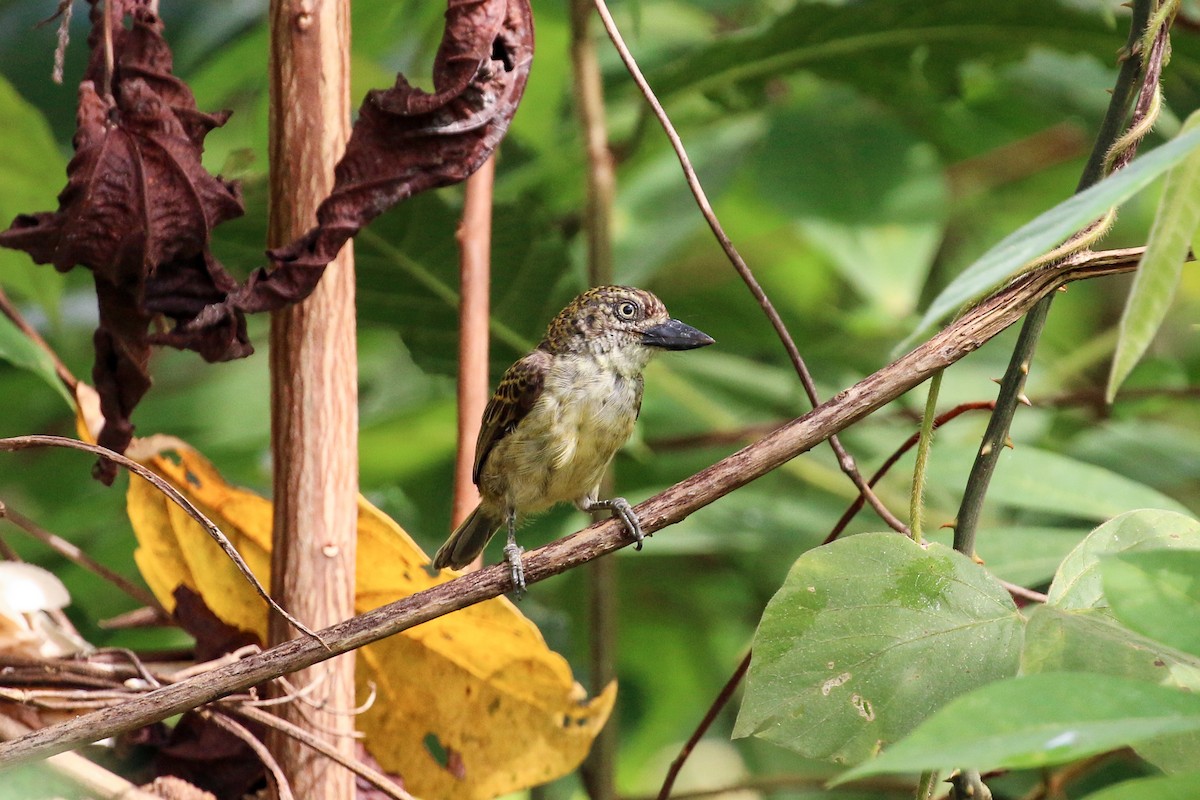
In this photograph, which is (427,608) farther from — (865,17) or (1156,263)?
(865,17)

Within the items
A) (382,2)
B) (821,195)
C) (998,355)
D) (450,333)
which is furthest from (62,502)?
(998,355)

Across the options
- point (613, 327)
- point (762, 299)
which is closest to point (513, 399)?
point (613, 327)

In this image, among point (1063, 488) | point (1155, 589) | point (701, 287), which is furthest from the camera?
point (701, 287)

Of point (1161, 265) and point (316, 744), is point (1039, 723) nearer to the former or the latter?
point (1161, 265)

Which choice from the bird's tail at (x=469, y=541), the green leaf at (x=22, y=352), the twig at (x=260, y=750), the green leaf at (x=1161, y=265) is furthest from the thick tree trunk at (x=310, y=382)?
the green leaf at (x=1161, y=265)

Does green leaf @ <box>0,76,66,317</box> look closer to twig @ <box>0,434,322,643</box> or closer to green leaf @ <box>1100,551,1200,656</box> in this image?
twig @ <box>0,434,322,643</box>

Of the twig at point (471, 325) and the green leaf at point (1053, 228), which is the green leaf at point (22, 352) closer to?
the twig at point (471, 325)
